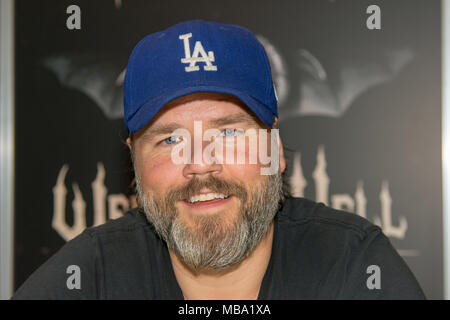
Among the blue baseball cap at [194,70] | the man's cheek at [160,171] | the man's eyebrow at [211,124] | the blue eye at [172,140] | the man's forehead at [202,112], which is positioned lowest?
the man's cheek at [160,171]

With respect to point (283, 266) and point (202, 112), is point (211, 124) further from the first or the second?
point (283, 266)

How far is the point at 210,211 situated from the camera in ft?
3.41

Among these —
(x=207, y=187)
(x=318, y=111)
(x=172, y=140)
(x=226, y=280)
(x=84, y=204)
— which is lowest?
(x=226, y=280)

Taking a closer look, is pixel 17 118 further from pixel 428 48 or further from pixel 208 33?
pixel 428 48

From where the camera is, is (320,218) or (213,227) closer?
(213,227)

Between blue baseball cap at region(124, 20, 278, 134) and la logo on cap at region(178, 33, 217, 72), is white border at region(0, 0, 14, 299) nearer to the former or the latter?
blue baseball cap at region(124, 20, 278, 134)

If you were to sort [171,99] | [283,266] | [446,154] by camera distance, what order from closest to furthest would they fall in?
[171,99], [283,266], [446,154]

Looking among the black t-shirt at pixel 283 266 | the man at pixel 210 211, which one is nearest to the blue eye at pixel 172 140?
the man at pixel 210 211

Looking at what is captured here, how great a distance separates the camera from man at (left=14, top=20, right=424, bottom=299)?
103cm

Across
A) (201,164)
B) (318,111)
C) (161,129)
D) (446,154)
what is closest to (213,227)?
(201,164)

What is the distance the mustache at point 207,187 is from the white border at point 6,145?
1028mm

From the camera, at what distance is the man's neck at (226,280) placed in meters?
1.14

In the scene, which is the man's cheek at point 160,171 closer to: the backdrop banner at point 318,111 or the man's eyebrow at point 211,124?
the man's eyebrow at point 211,124

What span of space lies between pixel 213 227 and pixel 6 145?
1.13 meters
